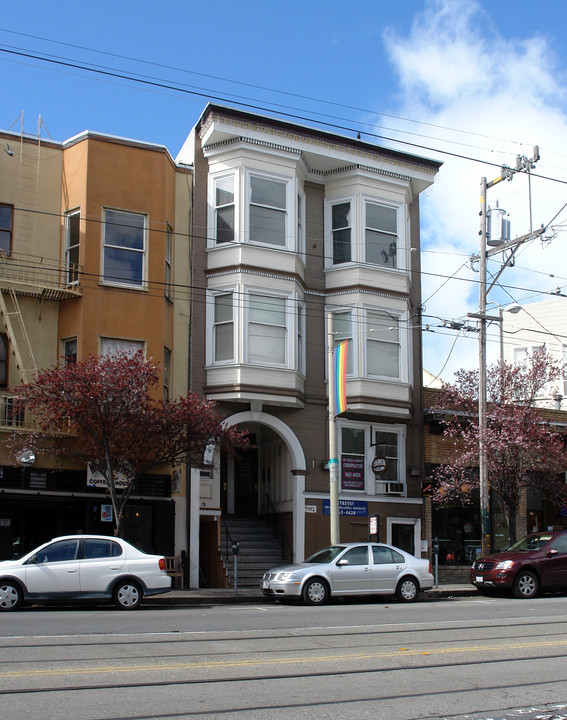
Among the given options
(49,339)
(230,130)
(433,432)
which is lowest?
(433,432)

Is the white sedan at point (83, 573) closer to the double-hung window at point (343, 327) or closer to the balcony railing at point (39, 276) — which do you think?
the balcony railing at point (39, 276)

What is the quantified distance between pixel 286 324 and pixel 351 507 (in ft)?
18.5

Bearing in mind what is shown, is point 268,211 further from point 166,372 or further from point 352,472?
point 352,472

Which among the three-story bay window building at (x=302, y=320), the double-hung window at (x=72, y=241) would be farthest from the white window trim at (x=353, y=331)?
the double-hung window at (x=72, y=241)

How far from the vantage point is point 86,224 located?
2277 centimetres

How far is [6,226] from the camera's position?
898 inches

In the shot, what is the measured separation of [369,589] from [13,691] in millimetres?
11438

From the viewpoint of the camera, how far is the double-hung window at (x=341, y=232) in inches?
1041

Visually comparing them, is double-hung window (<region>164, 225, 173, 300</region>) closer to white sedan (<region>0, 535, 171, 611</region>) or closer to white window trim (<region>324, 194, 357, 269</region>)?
white window trim (<region>324, 194, 357, 269</region>)

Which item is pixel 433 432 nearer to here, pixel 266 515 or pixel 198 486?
pixel 266 515

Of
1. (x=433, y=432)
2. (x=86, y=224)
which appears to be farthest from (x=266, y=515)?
(x=86, y=224)

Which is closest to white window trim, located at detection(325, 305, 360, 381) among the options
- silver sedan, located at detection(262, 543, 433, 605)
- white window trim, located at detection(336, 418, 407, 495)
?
white window trim, located at detection(336, 418, 407, 495)

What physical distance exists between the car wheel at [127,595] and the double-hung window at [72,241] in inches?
367

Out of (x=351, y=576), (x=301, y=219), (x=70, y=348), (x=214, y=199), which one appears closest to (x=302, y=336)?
(x=301, y=219)
